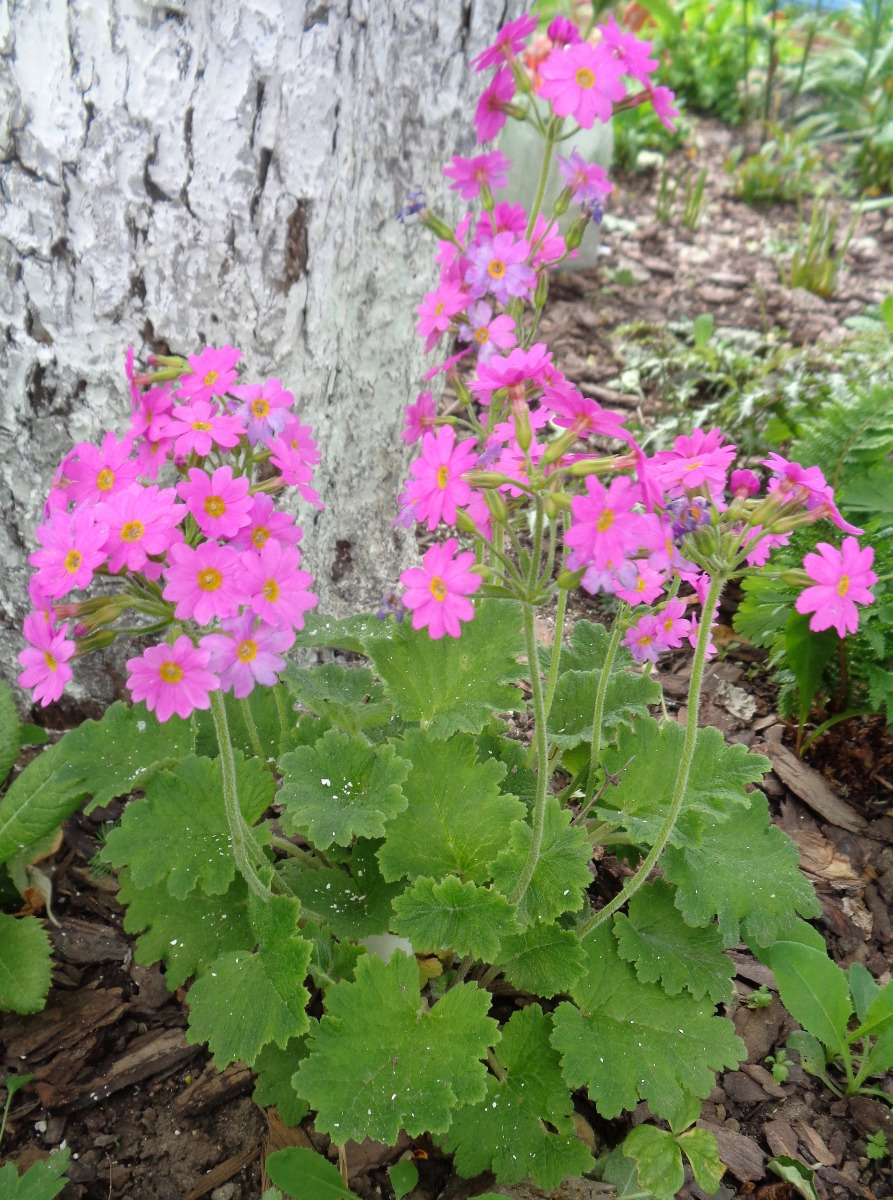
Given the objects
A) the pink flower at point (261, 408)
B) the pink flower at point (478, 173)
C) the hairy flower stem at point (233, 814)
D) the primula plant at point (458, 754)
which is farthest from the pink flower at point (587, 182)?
the hairy flower stem at point (233, 814)

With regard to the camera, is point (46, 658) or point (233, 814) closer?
point (46, 658)

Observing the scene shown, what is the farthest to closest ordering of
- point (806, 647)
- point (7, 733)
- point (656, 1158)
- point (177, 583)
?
point (806, 647), point (7, 733), point (656, 1158), point (177, 583)

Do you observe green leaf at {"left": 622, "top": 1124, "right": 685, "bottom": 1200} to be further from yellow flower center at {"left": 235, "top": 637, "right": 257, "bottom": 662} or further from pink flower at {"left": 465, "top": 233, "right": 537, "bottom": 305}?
pink flower at {"left": 465, "top": 233, "right": 537, "bottom": 305}

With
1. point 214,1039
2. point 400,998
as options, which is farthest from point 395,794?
point 214,1039

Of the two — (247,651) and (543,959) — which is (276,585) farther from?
(543,959)

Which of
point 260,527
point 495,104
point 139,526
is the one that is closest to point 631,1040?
point 260,527
